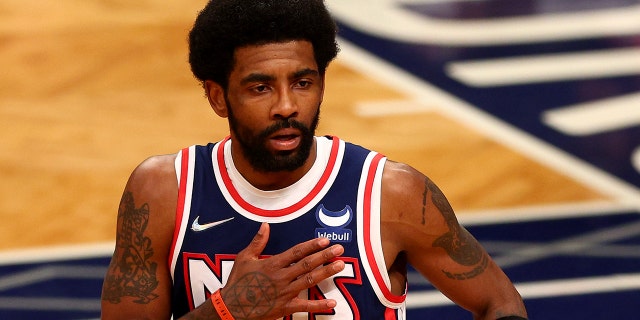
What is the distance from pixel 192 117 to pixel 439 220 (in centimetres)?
344

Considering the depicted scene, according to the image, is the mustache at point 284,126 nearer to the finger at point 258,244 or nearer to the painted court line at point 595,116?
the finger at point 258,244

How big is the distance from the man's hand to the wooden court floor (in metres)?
2.87

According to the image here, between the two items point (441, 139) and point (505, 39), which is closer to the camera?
point (441, 139)

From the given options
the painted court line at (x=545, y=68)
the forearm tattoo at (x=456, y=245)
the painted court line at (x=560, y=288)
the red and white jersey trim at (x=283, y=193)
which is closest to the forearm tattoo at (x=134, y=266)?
the red and white jersey trim at (x=283, y=193)

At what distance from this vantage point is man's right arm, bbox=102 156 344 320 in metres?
2.69

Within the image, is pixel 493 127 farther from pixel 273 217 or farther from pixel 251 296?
pixel 251 296

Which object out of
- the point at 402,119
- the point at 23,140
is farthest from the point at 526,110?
the point at 23,140

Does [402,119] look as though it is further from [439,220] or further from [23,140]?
[439,220]

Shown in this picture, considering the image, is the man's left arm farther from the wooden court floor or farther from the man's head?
the wooden court floor

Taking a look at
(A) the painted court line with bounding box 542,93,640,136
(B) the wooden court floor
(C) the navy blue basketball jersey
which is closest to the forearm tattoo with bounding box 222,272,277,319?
(C) the navy blue basketball jersey

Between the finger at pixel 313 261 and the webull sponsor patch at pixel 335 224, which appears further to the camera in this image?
the webull sponsor patch at pixel 335 224

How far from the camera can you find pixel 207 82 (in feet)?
9.45

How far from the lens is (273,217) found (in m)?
2.88

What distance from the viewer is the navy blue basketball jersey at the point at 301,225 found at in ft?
9.28
